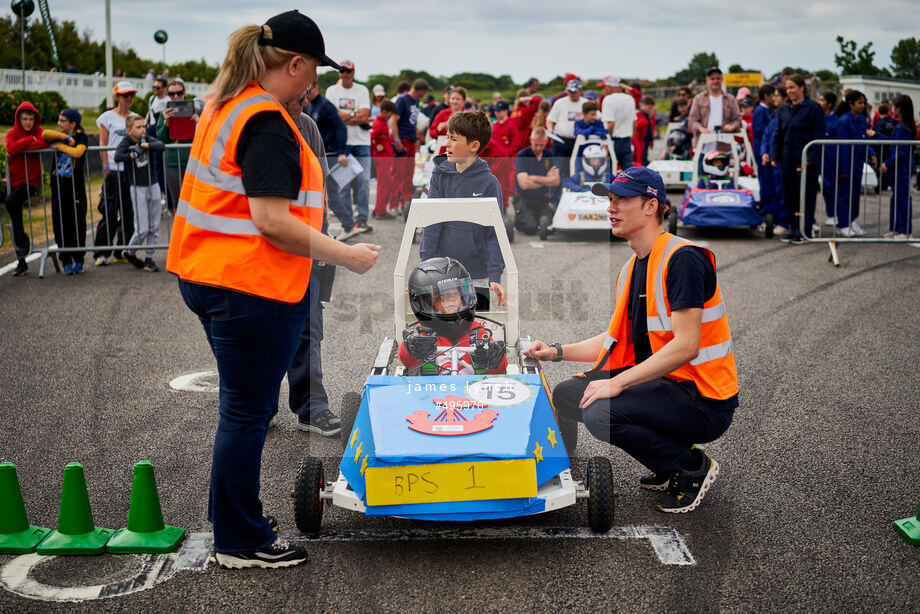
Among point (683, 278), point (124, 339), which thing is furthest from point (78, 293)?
point (683, 278)

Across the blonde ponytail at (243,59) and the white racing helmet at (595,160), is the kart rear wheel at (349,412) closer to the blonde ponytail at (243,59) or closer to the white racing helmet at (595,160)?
the blonde ponytail at (243,59)

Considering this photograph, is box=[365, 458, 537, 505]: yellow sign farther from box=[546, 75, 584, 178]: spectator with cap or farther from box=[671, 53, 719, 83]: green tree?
box=[671, 53, 719, 83]: green tree

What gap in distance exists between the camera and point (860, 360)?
6.58 m

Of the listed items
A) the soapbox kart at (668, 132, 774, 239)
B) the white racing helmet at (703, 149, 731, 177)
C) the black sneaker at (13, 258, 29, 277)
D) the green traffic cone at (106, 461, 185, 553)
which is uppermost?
the white racing helmet at (703, 149, 731, 177)

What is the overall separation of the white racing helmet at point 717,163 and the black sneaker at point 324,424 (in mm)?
9045

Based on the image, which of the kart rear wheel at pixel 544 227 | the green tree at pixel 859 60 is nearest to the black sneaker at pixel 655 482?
the kart rear wheel at pixel 544 227

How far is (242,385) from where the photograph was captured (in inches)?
133

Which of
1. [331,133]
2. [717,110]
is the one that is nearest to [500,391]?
[331,133]

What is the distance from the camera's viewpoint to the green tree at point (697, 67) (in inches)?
3157

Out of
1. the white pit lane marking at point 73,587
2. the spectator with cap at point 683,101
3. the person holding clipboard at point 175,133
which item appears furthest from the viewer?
the spectator with cap at point 683,101

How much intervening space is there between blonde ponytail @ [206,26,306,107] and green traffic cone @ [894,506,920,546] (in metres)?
3.23

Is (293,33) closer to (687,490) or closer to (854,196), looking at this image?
(687,490)

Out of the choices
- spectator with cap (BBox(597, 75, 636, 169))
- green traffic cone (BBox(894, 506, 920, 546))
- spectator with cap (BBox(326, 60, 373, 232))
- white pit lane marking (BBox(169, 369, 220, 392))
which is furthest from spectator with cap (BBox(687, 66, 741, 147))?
green traffic cone (BBox(894, 506, 920, 546))

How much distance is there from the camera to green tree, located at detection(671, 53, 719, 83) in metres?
80.2
